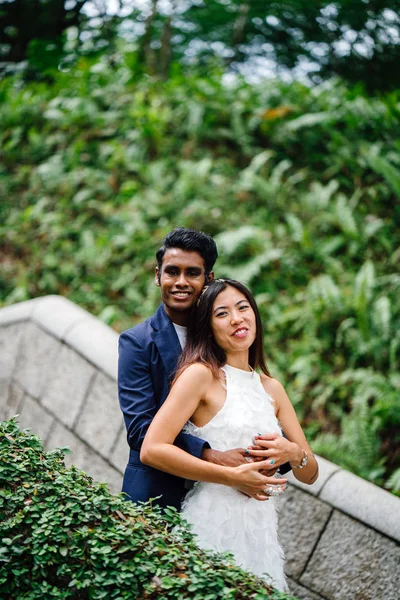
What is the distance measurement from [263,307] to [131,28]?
7.82 m

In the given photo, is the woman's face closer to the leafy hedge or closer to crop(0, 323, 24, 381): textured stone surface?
the leafy hedge

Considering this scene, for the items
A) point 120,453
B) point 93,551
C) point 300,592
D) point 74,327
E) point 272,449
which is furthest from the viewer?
point 74,327

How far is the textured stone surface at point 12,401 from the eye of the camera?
228 inches

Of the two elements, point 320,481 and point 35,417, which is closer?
point 320,481

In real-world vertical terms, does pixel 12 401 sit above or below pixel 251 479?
below

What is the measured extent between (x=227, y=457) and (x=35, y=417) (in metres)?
3.39

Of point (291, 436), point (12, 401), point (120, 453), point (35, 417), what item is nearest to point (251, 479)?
point (291, 436)

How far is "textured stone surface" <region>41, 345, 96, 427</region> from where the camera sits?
5.17m

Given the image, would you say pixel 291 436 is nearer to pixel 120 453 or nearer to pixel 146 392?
pixel 146 392

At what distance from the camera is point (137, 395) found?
281cm

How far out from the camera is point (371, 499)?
373cm

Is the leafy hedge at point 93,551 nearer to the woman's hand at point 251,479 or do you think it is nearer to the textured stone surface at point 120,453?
the woman's hand at point 251,479

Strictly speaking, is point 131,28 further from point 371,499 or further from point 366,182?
point 371,499

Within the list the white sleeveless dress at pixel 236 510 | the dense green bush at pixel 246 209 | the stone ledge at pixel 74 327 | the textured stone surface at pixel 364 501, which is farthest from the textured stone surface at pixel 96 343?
the white sleeveless dress at pixel 236 510
